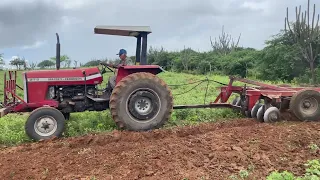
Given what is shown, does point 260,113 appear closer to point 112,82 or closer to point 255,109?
point 255,109

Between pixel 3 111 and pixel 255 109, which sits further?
pixel 255 109

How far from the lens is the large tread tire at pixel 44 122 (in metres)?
6.82

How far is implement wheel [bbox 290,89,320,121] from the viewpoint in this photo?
7.94 metres

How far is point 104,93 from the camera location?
7.99 meters

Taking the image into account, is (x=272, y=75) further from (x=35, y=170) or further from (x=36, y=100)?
(x=35, y=170)

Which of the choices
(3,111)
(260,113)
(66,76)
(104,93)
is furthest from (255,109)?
(3,111)

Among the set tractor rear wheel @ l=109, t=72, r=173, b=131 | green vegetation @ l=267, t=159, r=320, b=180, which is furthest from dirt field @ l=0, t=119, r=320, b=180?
tractor rear wheel @ l=109, t=72, r=173, b=131

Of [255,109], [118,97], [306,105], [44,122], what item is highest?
[118,97]

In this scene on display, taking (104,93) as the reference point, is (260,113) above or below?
below

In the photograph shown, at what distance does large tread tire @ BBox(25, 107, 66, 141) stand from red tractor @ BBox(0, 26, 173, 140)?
20 mm

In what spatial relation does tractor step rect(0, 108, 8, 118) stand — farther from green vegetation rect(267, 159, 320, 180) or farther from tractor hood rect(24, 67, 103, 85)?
green vegetation rect(267, 159, 320, 180)

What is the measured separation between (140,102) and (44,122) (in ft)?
5.94

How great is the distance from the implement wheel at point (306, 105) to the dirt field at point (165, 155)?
3.27 ft

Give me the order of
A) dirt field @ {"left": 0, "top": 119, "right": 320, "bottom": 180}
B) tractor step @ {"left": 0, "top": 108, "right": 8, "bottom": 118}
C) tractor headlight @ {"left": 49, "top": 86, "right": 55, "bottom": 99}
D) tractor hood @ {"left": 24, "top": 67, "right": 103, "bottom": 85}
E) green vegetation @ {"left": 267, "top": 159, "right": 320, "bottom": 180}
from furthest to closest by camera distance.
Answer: tractor headlight @ {"left": 49, "top": 86, "right": 55, "bottom": 99}
tractor hood @ {"left": 24, "top": 67, "right": 103, "bottom": 85}
tractor step @ {"left": 0, "top": 108, "right": 8, "bottom": 118}
dirt field @ {"left": 0, "top": 119, "right": 320, "bottom": 180}
green vegetation @ {"left": 267, "top": 159, "right": 320, "bottom": 180}
